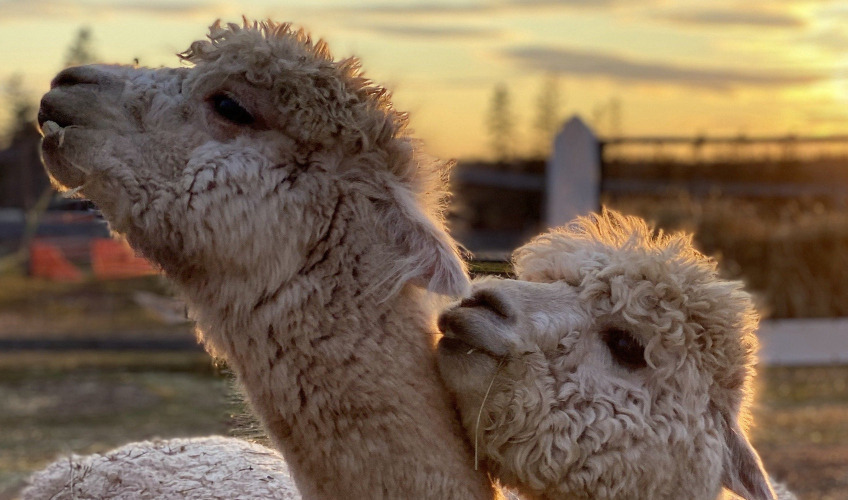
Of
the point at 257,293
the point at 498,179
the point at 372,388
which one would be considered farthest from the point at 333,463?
the point at 498,179

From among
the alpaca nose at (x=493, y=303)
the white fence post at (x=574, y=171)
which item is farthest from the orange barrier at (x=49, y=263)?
the alpaca nose at (x=493, y=303)

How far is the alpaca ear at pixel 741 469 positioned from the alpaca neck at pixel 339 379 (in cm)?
66

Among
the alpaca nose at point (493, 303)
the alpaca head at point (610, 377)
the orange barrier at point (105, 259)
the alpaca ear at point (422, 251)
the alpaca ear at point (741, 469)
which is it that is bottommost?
the orange barrier at point (105, 259)

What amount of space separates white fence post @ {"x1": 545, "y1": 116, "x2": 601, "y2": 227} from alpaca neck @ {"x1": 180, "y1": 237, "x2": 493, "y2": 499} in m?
5.53

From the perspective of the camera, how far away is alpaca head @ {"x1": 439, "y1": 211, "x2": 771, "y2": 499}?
2.11 metres

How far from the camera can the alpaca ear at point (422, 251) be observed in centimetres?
201

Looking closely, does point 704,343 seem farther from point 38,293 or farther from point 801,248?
point 38,293

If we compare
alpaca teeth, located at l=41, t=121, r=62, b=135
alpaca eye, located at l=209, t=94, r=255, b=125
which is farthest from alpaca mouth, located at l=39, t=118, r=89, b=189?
alpaca eye, located at l=209, t=94, r=255, b=125

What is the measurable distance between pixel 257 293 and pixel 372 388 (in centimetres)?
32

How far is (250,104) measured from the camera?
206 centimetres

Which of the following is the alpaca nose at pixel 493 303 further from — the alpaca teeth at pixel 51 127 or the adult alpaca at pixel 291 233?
the alpaca teeth at pixel 51 127

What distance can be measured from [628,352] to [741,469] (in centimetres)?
41

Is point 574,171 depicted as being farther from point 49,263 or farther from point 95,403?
point 49,263

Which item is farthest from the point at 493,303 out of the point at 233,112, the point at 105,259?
the point at 105,259
